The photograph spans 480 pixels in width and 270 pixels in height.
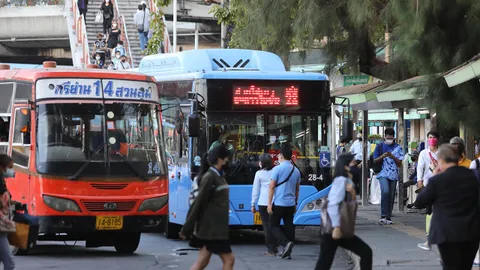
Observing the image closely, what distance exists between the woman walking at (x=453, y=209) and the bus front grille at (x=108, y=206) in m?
6.32

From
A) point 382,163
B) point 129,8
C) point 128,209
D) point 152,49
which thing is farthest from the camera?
point 129,8

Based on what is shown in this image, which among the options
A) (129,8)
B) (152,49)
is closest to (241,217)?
(152,49)

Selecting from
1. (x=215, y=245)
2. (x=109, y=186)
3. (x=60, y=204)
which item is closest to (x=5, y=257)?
(x=215, y=245)

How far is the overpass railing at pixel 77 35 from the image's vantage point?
1396 inches

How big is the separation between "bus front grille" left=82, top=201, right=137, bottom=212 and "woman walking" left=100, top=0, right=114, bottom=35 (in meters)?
22.7

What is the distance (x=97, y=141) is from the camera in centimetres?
1536


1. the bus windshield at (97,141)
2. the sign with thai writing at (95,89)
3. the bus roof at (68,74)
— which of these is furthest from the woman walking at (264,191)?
the bus roof at (68,74)

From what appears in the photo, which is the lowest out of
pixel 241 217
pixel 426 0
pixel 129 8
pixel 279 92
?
pixel 241 217

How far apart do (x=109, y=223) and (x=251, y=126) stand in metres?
3.23

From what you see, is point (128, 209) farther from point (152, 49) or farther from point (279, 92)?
point (152, 49)

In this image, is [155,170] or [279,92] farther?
[279,92]

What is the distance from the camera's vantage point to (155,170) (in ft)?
51.8

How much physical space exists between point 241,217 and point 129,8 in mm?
24298

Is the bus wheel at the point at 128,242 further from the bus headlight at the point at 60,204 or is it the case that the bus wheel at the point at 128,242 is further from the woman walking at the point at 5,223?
the woman walking at the point at 5,223
